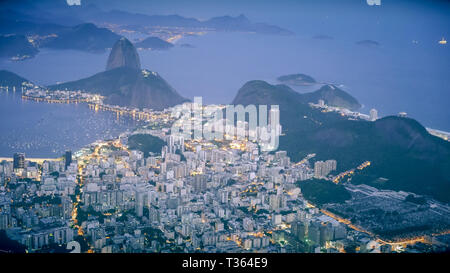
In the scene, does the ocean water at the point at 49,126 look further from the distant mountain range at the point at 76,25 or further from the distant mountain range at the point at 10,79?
the distant mountain range at the point at 76,25

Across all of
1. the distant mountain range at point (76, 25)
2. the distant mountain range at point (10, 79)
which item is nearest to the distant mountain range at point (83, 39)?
the distant mountain range at point (76, 25)

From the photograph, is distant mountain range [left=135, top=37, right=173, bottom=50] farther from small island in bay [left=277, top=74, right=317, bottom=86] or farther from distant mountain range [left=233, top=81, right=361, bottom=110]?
distant mountain range [left=233, top=81, right=361, bottom=110]

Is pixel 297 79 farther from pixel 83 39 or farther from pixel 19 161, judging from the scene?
pixel 19 161

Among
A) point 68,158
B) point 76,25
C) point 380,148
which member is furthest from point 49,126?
point 76,25

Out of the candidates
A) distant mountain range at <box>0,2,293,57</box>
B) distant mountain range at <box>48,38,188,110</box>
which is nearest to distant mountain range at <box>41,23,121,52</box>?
distant mountain range at <box>0,2,293,57</box>

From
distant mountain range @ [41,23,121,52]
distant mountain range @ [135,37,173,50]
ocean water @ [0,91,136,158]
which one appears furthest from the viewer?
distant mountain range @ [135,37,173,50]
